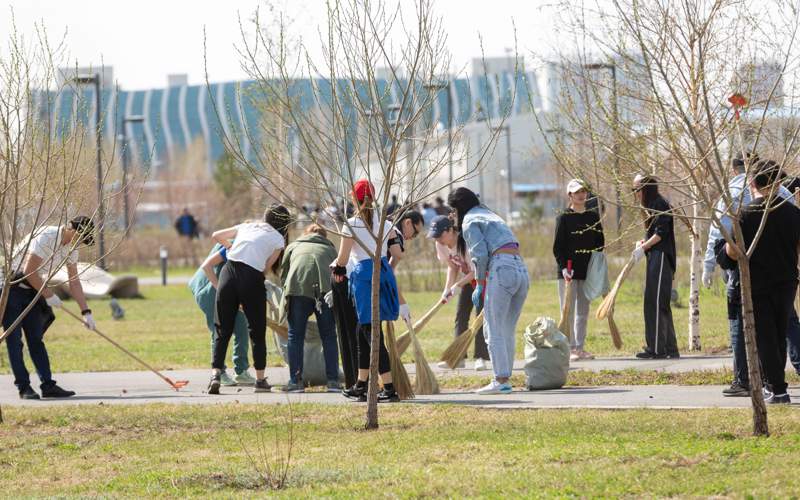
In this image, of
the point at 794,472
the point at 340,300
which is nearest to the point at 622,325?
the point at 340,300

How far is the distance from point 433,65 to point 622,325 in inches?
402

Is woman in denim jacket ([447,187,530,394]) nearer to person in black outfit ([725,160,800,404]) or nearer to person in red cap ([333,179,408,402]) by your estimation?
person in red cap ([333,179,408,402])

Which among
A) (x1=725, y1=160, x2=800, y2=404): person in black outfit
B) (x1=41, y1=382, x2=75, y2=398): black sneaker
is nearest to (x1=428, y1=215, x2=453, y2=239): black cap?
(x1=41, y1=382, x2=75, y2=398): black sneaker

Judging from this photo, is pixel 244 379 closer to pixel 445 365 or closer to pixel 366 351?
pixel 445 365

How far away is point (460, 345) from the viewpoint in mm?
13062

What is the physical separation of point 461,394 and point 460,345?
4.22ft

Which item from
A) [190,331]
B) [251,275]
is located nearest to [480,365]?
[251,275]

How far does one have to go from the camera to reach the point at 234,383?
1343 centimetres

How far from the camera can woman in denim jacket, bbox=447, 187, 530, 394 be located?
11.4 m

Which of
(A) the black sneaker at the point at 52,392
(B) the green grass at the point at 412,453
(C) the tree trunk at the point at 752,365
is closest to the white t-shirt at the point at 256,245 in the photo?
(B) the green grass at the point at 412,453

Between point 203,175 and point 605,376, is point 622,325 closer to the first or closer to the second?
point 605,376

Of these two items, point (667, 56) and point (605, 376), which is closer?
point (667, 56)

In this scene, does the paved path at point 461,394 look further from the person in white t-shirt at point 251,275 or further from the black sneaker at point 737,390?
the person in white t-shirt at point 251,275

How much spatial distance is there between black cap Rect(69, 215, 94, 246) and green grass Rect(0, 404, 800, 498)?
145 cm
